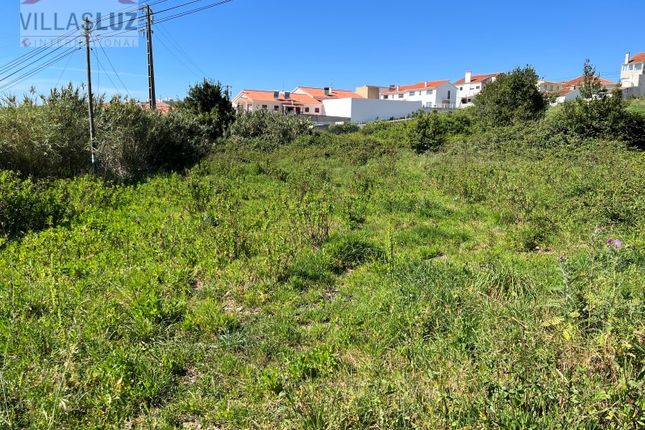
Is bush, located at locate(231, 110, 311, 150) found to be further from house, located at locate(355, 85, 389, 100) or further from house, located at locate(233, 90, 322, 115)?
house, located at locate(355, 85, 389, 100)

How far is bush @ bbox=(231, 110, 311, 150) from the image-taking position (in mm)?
18859

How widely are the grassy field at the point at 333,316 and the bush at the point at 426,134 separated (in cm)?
1156

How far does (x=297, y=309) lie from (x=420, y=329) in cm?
135

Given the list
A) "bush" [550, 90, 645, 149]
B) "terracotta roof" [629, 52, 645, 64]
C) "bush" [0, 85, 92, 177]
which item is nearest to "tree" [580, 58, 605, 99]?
"bush" [550, 90, 645, 149]

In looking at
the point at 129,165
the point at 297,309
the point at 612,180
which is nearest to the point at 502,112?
the point at 612,180

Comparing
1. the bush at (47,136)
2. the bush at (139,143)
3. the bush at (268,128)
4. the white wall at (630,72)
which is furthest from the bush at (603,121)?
the white wall at (630,72)

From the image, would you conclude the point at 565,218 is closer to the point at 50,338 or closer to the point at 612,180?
the point at 612,180

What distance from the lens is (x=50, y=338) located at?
10.8ft

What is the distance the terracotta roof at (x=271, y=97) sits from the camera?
5703cm

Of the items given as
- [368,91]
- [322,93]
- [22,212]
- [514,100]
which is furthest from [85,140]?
[368,91]

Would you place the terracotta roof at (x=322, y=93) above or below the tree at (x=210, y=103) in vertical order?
above

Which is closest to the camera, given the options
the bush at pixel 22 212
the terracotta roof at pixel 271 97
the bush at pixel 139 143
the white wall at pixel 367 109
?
the bush at pixel 22 212

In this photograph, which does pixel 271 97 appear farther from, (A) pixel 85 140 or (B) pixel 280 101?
(A) pixel 85 140

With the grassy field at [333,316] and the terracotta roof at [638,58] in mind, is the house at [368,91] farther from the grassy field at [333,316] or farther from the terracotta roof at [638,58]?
the grassy field at [333,316]
